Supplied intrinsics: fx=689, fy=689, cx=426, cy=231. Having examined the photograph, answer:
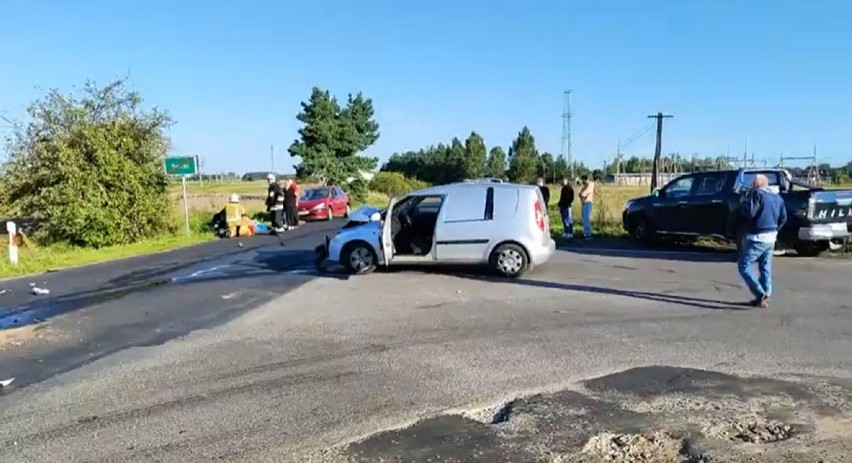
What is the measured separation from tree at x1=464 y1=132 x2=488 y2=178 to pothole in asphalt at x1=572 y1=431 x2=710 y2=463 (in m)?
74.5

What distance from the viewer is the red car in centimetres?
3073

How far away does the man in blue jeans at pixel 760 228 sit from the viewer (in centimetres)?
879

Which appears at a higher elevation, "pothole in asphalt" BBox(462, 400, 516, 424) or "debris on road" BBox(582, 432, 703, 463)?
"debris on road" BBox(582, 432, 703, 463)

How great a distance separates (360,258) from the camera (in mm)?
12781

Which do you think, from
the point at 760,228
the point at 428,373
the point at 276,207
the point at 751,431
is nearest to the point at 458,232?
the point at 760,228

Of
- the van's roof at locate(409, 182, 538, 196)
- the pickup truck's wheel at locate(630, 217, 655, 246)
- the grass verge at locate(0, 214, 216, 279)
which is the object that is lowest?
the grass verge at locate(0, 214, 216, 279)

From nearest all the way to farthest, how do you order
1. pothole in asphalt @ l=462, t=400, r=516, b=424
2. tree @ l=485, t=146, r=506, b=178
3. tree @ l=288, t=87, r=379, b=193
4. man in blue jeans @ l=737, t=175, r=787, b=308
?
pothole in asphalt @ l=462, t=400, r=516, b=424
man in blue jeans @ l=737, t=175, r=787, b=308
tree @ l=288, t=87, r=379, b=193
tree @ l=485, t=146, r=506, b=178

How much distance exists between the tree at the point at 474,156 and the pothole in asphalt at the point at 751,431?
244 feet

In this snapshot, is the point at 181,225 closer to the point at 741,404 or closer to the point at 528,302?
the point at 528,302

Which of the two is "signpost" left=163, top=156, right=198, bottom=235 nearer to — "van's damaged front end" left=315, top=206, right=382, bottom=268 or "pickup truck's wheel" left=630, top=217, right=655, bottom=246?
"van's damaged front end" left=315, top=206, right=382, bottom=268

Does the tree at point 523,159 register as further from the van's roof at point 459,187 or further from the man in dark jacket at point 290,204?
the van's roof at point 459,187

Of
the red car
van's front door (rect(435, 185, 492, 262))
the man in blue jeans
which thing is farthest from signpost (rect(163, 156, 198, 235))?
the man in blue jeans

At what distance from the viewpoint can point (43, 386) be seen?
617 centimetres

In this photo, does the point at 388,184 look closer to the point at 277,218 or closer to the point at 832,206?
the point at 277,218
